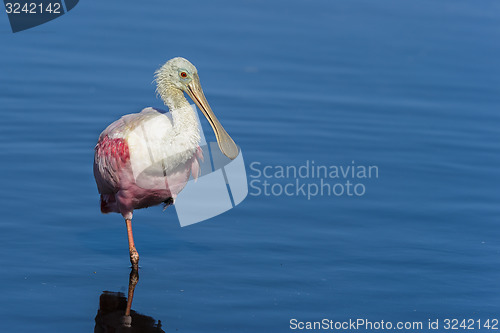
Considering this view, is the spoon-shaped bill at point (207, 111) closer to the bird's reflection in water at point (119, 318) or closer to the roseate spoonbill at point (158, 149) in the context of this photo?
the roseate spoonbill at point (158, 149)

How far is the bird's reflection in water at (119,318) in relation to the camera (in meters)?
6.89

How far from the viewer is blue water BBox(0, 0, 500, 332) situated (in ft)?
24.7

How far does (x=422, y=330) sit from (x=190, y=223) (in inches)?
102

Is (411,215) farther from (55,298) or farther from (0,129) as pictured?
(0,129)

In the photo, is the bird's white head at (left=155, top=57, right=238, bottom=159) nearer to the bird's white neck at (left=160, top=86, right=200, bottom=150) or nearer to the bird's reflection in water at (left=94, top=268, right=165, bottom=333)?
the bird's white neck at (left=160, top=86, right=200, bottom=150)

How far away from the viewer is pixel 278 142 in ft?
35.4

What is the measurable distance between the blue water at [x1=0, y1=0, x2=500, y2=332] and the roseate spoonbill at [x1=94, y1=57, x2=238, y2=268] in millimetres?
499

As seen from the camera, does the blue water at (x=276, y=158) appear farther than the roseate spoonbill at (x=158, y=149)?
No

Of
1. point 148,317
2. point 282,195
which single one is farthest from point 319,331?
point 282,195

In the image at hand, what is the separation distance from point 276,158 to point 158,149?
2.80m

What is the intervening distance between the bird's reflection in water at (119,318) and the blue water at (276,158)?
0.07 metres

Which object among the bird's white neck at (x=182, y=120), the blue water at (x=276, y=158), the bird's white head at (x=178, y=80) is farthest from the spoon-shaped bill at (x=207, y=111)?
the blue water at (x=276, y=158)

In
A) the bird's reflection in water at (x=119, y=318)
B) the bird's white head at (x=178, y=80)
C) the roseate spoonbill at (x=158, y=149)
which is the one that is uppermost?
the bird's white head at (x=178, y=80)

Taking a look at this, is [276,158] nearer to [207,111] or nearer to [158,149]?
[207,111]
